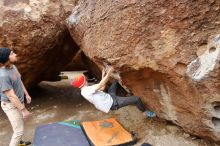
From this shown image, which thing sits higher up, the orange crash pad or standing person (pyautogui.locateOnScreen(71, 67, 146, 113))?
standing person (pyautogui.locateOnScreen(71, 67, 146, 113))

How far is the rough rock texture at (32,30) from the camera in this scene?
5.83 m

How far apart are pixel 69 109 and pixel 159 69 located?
115 inches

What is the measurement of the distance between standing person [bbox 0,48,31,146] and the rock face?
121 centimetres

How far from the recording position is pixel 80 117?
20.5 ft

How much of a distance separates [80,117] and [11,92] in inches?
86.5

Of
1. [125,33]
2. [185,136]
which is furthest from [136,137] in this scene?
[125,33]

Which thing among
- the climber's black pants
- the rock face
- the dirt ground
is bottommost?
the dirt ground

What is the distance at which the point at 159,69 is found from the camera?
172 inches

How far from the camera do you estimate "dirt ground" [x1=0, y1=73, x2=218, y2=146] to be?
482 cm

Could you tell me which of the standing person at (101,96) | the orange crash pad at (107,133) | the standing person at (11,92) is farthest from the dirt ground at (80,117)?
the standing person at (11,92)

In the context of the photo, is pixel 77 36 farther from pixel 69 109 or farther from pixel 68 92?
pixel 68 92

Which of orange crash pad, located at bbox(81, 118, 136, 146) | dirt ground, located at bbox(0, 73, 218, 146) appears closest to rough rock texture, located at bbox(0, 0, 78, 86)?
dirt ground, located at bbox(0, 73, 218, 146)

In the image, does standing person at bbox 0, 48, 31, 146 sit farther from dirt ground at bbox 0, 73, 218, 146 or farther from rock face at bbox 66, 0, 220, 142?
rock face at bbox 66, 0, 220, 142

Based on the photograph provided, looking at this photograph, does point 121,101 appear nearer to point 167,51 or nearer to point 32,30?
point 167,51
